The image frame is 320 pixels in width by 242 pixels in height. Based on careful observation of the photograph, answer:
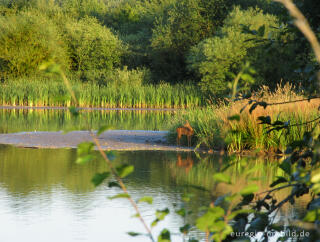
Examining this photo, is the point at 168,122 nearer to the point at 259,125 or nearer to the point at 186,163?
the point at 259,125

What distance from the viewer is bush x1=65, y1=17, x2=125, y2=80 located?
40.3 meters

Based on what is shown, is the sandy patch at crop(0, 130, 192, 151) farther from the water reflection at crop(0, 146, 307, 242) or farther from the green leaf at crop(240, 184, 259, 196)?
the green leaf at crop(240, 184, 259, 196)

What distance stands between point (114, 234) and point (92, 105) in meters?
23.6

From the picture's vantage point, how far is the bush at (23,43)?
36.5m

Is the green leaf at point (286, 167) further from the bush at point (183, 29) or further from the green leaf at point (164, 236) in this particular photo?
the bush at point (183, 29)

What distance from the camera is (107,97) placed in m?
30.5

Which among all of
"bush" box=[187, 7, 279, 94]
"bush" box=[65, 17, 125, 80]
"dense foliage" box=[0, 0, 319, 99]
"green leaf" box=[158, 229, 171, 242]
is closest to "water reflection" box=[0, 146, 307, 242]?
"green leaf" box=[158, 229, 171, 242]

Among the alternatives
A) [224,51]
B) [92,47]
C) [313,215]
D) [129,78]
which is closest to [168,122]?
[313,215]

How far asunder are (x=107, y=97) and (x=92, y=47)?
36.4 ft

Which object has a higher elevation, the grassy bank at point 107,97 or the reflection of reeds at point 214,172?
the grassy bank at point 107,97

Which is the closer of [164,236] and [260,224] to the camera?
[164,236]

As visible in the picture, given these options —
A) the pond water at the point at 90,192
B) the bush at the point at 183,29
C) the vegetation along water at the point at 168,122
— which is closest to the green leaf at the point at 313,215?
the vegetation along water at the point at 168,122

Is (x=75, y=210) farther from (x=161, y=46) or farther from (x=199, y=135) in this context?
(x=161, y=46)

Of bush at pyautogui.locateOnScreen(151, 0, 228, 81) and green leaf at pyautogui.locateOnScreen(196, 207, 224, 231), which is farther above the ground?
bush at pyautogui.locateOnScreen(151, 0, 228, 81)
